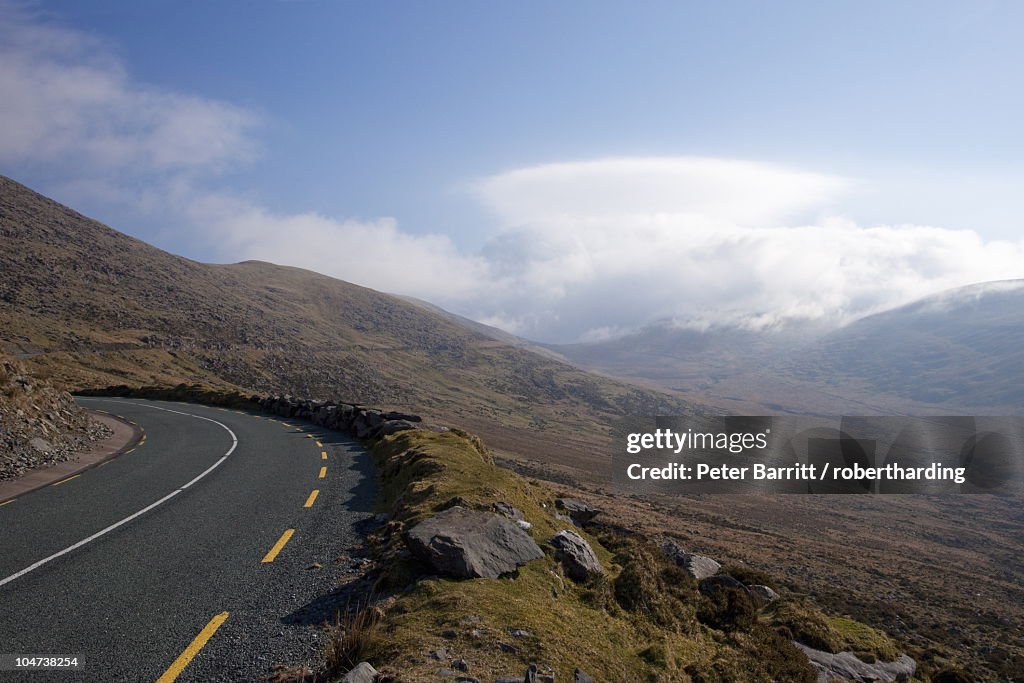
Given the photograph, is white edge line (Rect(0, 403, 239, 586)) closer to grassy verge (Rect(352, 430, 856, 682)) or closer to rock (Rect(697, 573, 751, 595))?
grassy verge (Rect(352, 430, 856, 682))

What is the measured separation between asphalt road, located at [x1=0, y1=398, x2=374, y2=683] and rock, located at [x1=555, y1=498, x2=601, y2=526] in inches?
265

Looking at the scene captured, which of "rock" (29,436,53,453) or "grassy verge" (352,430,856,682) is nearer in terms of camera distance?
"grassy verge" (352,430,856,682)

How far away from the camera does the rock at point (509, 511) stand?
43.8 ft

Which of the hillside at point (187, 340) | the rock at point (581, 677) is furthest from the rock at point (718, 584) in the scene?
the hillside at point (187, 340)

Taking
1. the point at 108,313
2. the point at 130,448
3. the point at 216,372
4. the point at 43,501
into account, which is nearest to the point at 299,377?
the point at 216,372

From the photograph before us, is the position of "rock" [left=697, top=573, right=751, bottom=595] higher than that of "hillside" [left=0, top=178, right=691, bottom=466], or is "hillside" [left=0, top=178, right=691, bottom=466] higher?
"hillside" [left=0, top=178, right=691, bottom=466]

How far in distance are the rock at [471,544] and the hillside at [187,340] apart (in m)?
58.7

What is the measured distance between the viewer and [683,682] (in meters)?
9.07

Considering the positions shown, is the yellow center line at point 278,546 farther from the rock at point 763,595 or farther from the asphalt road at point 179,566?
the rock at point 763,595

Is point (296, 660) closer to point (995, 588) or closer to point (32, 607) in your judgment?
point (32, 607)

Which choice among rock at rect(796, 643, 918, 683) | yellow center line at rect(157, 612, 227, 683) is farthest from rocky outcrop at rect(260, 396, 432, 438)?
rock at rect(796, 643, 918, 683)

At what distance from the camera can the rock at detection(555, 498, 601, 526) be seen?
19.0m

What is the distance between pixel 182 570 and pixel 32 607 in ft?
7.22

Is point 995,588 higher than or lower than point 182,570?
lower
